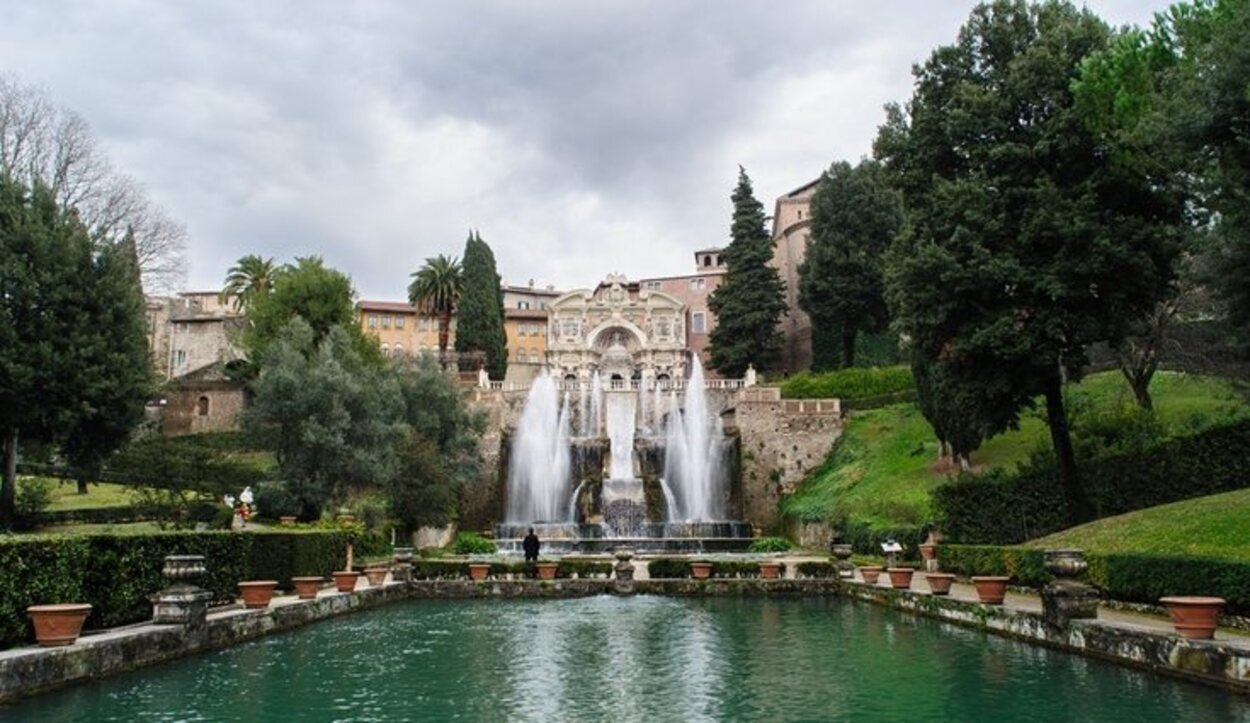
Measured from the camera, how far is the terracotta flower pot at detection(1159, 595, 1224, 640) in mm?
10469

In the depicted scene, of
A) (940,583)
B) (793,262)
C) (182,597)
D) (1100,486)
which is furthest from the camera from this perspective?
(793,262)

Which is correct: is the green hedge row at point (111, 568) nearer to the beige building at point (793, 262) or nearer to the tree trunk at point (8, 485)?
the tree trunk at point (8, 485)

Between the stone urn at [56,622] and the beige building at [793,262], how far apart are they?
57756 millimetres

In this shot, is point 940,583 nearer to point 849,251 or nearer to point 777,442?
point 777,442

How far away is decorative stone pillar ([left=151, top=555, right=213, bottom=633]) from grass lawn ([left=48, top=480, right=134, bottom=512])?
20.0 metres

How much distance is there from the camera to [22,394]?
26078 millimetres

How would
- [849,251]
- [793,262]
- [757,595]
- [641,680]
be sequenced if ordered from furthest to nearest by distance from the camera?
[793,262], [849,251], [757,595], [641,680]

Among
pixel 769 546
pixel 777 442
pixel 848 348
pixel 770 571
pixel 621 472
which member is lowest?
pixel 769 546

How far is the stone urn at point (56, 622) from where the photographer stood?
10.5 metres

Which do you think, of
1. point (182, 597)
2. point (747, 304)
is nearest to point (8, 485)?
point (182, 597)

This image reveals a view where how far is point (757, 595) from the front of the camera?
75.3 feet

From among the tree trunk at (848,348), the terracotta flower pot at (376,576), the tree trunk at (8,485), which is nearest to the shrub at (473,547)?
the terracotta flower pot at (376,576)

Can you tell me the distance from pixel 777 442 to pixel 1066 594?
3309 centimetres

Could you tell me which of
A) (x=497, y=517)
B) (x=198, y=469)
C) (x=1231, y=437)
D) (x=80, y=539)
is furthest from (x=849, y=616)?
(x=497, y=517)
